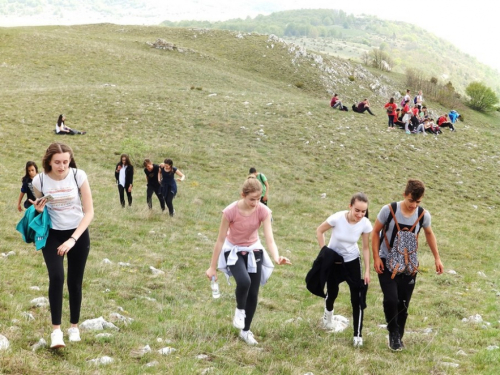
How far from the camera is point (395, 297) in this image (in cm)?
641

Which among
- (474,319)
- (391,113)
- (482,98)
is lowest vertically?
(474,319)

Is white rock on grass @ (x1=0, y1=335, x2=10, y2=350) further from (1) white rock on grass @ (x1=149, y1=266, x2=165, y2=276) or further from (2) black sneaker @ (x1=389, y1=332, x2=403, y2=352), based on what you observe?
(2) black sneaker @ (x1=389, y1=332, x2=403, y2=352)

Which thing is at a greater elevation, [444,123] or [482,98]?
[482,98]

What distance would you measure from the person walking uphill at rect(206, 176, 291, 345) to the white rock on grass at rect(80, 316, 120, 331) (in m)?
1.42

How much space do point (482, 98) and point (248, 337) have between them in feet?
247

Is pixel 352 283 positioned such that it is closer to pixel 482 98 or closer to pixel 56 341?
pixel 56 341

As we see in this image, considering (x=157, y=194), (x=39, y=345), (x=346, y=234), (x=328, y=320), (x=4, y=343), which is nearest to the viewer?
(x=4, y=343)

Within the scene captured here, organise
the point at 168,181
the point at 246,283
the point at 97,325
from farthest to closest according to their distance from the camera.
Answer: the point at 168,181, the point at 246,283, the point at 97,325

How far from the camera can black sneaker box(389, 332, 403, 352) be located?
6367 millimetres

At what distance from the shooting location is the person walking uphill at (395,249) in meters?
6.23

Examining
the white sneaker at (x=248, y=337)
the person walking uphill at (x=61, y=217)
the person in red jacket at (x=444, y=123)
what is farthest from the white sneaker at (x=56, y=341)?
the person in red jacket at (x=444, y=123)

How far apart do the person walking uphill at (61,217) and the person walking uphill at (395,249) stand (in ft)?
12.5

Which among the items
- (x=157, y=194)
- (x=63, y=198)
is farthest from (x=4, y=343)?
(x=157, y=194)

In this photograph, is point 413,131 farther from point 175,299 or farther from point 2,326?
point 2,326
